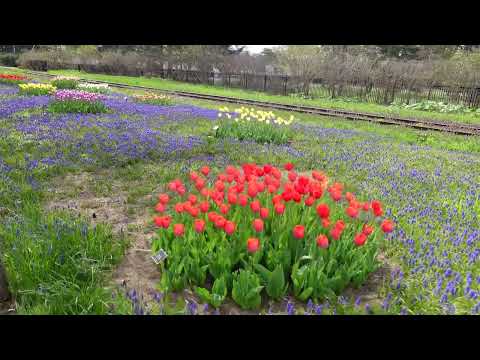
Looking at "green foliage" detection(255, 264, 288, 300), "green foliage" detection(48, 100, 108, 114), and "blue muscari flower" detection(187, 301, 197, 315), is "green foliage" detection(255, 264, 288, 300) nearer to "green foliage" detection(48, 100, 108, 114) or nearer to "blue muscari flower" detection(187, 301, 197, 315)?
"blue muscari flower" detection(187, 301, 197, 315)

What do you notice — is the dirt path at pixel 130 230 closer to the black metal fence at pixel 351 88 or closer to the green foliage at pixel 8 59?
the black metal fence at pixel 351 88

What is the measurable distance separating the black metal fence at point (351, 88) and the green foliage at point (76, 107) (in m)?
20.3

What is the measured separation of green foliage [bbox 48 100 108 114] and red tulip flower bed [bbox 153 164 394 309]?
29.3 ft

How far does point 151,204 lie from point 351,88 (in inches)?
1064

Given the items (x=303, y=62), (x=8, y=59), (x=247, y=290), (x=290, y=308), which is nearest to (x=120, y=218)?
(x=247, y=290)

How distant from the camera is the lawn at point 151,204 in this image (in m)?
2.92

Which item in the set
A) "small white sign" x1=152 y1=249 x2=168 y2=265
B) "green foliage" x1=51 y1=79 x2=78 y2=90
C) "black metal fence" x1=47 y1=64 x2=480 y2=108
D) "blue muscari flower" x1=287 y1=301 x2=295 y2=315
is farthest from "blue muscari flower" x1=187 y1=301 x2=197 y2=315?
"black metal fence" x1=47 y1=64 x2=480 y2=108

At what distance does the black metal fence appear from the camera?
24547 mm

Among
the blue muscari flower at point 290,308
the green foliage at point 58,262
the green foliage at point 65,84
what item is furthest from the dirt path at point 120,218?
the green foliage at point 65,84

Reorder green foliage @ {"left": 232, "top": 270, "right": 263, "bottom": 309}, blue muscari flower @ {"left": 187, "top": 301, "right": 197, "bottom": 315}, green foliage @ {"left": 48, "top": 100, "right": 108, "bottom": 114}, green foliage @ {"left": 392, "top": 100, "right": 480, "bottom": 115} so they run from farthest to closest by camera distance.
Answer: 1. green foliage @ {"left": 392, "top": 100, "right": 480, "bottom": 115}
2. green foliage @ {"left": 48, "top": 100, "right": 108, "bottom": 114}
3. green foliage @ {"left": 232, "top": 270, "right": 263, "bottom": 309}
4. blue muscari flower @ {"left": 187, "top": 301, "right": 197, "bottom": 315}

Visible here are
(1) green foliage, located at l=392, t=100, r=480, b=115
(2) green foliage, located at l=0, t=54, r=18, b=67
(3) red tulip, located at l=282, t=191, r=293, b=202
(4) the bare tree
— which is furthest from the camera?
(2) green foliage, located at l=0, t=54, r=18, b=67

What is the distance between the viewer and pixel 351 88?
94.0 ft

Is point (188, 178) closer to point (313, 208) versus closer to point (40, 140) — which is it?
point (313, 208)

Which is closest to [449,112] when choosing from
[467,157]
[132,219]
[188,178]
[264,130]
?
[467,157]
